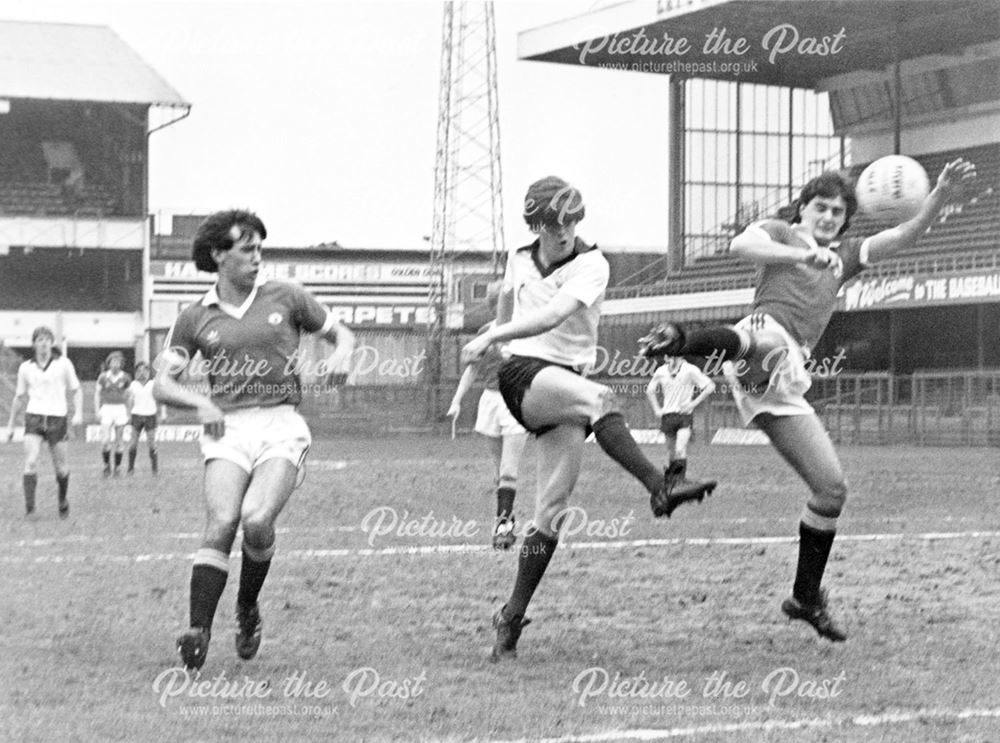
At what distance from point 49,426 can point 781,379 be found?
11608mm

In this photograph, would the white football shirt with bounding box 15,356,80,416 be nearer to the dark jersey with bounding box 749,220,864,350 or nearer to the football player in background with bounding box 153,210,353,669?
the football player in background with bounding box 153,210,353,669

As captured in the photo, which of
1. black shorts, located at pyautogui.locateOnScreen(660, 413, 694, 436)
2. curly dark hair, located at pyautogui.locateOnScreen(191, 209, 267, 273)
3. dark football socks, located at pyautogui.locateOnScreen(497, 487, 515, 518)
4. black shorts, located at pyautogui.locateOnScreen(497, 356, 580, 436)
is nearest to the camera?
curly dark hair, located at pyautogui.locateOnScreen(191, 209, 267, 273)

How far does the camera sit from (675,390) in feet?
75.3

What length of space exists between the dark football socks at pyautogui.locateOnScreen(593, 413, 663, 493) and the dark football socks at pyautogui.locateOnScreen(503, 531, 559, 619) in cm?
47

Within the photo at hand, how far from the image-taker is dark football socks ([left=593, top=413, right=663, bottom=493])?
796 centimetres

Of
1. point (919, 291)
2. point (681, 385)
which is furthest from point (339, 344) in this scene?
point (919, 291)

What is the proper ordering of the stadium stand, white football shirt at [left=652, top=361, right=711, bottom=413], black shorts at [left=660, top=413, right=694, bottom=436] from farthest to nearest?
1. the stadium stand
2. white football shirt at [left=652, top=361, right=711, bottom=413]
3. black shorts at [left=660, top=413, right=694, bottom=436]

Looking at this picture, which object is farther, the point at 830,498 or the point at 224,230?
the point at 830,498

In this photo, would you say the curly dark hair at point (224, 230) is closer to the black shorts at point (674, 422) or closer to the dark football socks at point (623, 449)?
the dark football socks at point (623, 449)

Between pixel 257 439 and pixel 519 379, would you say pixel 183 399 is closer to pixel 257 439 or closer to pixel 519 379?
pixel 257 439

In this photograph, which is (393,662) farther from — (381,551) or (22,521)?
(22,521)

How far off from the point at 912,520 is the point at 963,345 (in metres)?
28.0

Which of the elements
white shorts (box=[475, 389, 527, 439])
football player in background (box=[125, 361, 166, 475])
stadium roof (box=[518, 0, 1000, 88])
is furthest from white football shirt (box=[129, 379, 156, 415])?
stadium roof (box=[518, 0, 1000, 88])

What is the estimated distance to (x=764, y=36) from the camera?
4781 cm
